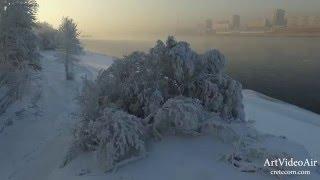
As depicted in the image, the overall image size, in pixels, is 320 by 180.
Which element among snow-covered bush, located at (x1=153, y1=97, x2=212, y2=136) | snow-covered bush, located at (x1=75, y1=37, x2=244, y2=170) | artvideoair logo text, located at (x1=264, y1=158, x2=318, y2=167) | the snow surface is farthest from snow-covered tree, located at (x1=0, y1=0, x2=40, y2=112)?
artvideoair logo text, located at (x1=264, y1=158, x2=318, y2=167)

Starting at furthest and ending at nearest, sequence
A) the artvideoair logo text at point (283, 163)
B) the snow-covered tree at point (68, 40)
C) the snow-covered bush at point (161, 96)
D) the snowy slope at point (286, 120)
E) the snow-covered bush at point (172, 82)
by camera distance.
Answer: the snow-covered tree at point (68, 40), the snowy slope at point (286, 120), the snow-covered bush at point (172, 82), the snow-covered bush at point (161, 96), the artvideoair logo text at point (283, 163)

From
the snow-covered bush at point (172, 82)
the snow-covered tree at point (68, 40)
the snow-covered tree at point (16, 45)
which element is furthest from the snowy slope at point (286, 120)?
the snow-covered tree at point (68, 40)

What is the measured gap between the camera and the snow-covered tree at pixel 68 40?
157ft

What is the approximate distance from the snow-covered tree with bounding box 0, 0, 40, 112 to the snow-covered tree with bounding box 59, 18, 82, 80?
44.0 ft

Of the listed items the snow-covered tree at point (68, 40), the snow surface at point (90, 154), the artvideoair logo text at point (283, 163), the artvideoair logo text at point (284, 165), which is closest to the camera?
the artvideoair logo text at point (284, 165)

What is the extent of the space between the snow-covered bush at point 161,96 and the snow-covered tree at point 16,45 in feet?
42.0

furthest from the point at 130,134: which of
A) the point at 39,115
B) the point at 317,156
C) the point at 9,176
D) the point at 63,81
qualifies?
the point at 63,81

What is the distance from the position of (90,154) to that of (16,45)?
740 inches

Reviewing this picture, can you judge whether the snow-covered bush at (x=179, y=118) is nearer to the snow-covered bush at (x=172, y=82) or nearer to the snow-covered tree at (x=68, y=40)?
the snow-covered bush at (x=172, y=82)

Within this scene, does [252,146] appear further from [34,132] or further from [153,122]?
[34,132]

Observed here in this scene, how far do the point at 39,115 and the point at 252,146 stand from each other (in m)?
18.5

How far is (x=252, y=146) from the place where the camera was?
14000mm

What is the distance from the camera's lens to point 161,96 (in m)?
17.0

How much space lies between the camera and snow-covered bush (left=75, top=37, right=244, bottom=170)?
15312 mm
